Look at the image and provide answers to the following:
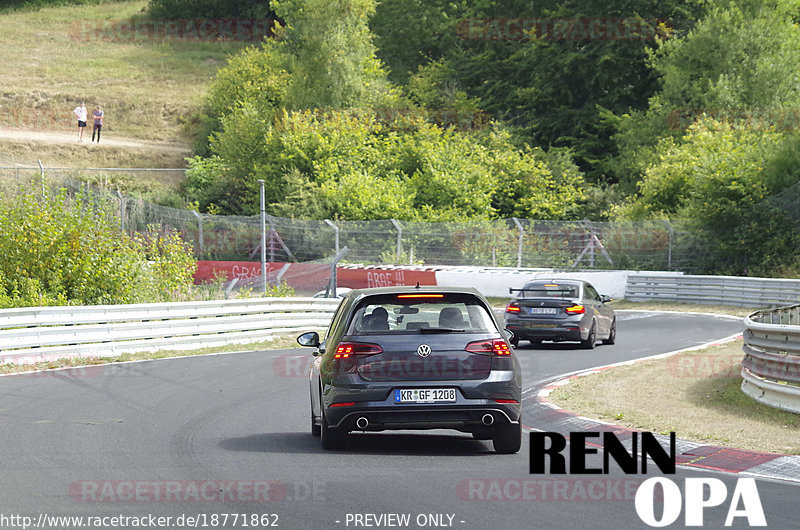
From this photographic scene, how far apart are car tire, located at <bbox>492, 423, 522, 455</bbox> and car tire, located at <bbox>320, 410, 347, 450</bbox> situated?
1366mm

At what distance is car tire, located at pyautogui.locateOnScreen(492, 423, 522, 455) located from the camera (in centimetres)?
972

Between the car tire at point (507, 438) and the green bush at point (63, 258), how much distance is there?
1400 cm

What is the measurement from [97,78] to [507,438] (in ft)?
283

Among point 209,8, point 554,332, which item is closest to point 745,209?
point 554,332

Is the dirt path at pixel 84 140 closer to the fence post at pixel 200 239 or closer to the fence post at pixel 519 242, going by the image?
the fence post at pixel 200 239

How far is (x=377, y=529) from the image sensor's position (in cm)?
687

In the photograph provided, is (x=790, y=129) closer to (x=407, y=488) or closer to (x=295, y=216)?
(x=295, y=216)

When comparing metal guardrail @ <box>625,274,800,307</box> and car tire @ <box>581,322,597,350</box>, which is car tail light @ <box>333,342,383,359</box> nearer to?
car tire @ <box>581,322,597,350</box>

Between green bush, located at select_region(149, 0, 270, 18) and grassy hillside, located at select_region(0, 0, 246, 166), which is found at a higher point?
green bush, located at select_region(149, 0, 270, 18)

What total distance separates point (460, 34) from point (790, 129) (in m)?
29.8

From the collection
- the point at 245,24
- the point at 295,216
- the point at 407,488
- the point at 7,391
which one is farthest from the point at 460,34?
the point at 407,488

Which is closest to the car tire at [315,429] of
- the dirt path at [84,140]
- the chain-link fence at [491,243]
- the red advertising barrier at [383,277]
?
the red advertising barrier at [383,277]

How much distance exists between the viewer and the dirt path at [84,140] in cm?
7197

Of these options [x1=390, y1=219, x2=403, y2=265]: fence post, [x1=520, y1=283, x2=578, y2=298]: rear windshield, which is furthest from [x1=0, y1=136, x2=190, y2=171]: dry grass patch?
[x1=520, y1=283, x2=578, y2=298]: rear windshield
